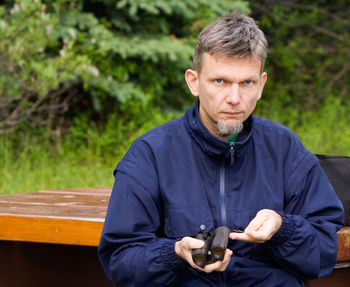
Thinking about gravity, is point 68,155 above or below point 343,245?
below

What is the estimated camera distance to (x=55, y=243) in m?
2.78

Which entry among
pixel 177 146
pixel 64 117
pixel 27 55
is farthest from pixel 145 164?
pixel 64 117

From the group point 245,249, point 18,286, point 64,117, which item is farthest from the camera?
point 64,117

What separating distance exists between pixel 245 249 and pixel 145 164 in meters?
0.42

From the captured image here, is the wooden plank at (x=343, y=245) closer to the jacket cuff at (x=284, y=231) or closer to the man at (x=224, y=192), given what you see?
the man at (x=224, y=192)

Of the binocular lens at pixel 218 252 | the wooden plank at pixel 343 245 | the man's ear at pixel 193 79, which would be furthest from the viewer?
the wooden plank at pixel 343 245

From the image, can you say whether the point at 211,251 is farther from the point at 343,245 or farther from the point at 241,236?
the point at 343,245

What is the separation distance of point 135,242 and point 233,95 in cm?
55

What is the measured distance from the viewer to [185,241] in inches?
67.9

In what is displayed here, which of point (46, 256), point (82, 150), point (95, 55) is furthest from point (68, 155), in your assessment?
point (46, 256)

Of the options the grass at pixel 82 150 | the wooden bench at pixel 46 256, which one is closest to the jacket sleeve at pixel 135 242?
the wooden bench at pixel 46 256

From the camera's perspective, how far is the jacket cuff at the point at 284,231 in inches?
73.2

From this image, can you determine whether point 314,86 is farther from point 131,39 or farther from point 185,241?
point 185,241

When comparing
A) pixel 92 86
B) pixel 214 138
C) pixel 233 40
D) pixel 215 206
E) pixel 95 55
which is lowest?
pixel 92 86
